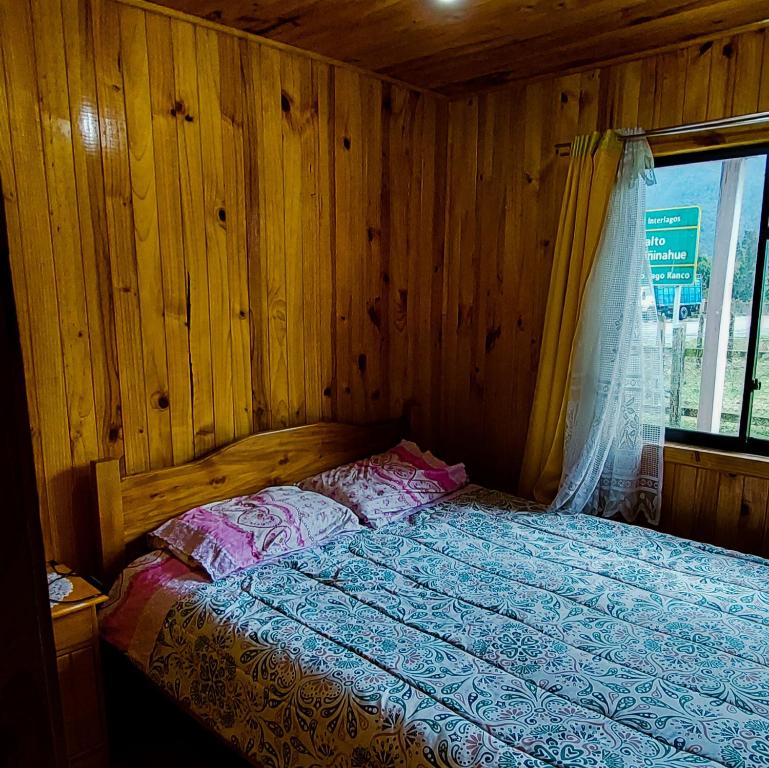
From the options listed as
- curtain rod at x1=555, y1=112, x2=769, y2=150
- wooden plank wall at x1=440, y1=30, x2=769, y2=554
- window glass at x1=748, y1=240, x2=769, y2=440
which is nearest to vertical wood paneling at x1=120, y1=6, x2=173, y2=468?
wooden plank wall at x1=440, y1=30, x2=769, y2=554

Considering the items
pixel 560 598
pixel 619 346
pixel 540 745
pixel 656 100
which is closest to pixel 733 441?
pixel 619 346

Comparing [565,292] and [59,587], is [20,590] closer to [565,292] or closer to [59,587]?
[59,587]


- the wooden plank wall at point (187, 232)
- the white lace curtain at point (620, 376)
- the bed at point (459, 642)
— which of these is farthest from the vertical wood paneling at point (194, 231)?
the white lace curtain at point (620, 376)

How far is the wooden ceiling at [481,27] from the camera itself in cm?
220

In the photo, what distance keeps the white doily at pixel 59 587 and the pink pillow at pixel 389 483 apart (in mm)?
988

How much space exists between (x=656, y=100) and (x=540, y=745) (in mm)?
2421

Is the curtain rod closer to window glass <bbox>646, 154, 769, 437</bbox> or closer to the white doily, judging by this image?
window glass <bbox>646, 154, 769, 437</bbox>

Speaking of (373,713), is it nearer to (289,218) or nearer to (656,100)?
(289,218)

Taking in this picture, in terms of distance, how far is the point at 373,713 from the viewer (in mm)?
1488

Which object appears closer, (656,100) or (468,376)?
(656,100)

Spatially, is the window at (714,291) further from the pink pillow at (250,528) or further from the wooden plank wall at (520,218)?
the pink pillow at (250,528)

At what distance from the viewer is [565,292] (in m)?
2.86

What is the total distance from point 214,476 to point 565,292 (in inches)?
66.4

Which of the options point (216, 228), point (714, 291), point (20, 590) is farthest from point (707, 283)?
point (20, 590)
